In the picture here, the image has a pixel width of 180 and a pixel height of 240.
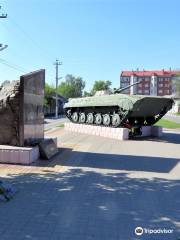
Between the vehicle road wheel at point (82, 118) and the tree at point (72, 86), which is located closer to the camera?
the vehicle road wheel at point (82, 118)

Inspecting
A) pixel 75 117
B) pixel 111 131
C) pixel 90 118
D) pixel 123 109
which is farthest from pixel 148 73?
pixel 111 131

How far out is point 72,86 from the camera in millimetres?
108250

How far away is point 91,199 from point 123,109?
12751 mm

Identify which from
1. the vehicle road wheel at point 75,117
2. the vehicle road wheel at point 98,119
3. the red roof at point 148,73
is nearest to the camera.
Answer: the vehicle road wheel at point 98,119

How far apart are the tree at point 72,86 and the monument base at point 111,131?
7857 centimetres

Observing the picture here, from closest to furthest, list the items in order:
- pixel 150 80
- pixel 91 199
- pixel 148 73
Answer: pixel 91 199 → pixel 150 80 → pixel 148 73

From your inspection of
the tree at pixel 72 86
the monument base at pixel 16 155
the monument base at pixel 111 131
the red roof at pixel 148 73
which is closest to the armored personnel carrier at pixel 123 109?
the monument base at pixel 111 131

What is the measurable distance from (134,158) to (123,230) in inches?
265

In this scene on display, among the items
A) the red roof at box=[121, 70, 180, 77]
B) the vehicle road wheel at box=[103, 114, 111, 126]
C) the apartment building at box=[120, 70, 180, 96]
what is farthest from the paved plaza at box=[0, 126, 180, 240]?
the red roof at box=[121, 70, 180, 77]

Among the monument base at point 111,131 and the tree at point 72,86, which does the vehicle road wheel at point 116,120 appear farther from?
the tree at point 72,86

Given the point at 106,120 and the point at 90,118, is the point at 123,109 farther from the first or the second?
the point at 90,118

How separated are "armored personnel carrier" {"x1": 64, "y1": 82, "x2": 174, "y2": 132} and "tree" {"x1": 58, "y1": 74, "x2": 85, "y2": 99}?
77719 mm

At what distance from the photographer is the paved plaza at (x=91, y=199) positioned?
5.15 meters

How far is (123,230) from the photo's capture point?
5191mm
